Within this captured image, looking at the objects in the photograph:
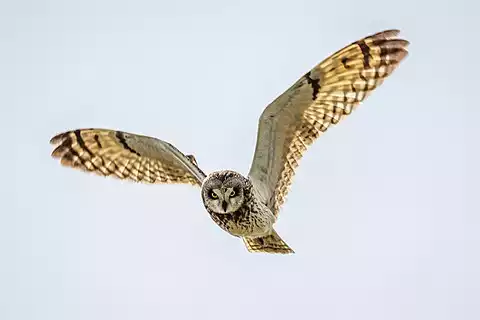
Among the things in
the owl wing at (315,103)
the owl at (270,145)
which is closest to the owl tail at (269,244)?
the owl at (270,145)

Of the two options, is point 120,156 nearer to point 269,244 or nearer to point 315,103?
point 269,244

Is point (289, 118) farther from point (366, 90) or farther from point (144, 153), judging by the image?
point (144, 153)

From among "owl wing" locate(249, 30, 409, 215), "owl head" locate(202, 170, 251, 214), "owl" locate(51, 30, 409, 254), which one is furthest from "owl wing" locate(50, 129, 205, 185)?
"owl wing" locate(249, 30, 409, 215)

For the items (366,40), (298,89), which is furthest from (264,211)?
(366,40)

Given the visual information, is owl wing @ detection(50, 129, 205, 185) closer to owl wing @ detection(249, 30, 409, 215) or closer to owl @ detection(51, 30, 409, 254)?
owl @ detection(51, 30, 409, 254)

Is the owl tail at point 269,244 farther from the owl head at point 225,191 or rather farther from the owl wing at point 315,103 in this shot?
the owl head at point 225,191

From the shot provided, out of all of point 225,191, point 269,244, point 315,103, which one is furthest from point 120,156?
point 315,103
